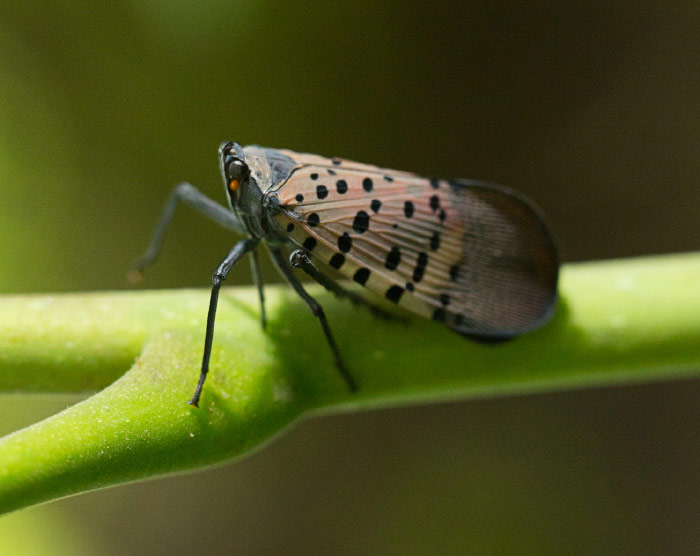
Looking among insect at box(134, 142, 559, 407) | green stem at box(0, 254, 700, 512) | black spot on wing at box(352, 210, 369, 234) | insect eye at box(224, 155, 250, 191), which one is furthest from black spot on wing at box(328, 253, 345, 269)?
insect eye at box(224, 155, 250, 191)

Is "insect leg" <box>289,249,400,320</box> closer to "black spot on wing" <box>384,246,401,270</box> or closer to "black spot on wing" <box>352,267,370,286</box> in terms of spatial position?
"black spot on wing" <box>352,267,370,286</box>

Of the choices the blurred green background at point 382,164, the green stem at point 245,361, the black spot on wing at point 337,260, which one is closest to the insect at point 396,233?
the black spot on wing at point 337,260

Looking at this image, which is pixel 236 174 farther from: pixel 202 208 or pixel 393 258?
pixel 393 258

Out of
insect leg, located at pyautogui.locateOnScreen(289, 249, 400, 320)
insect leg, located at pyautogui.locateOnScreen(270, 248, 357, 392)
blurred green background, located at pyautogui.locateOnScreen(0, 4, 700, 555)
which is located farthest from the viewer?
blurred green background, located at pyautogui.locateOnScreen(0, 4, 700, 555)

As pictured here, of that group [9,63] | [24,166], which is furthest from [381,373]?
[9,63]

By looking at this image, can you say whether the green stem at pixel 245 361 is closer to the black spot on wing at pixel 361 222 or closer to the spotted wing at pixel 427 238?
the spotted wing at pixel 427 238

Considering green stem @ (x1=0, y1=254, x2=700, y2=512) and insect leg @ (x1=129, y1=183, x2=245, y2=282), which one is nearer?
green stem @ (x1=0, y1=254, x2=700, y2=512)

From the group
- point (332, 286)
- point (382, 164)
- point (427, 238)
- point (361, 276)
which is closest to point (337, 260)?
point (361, 276)
